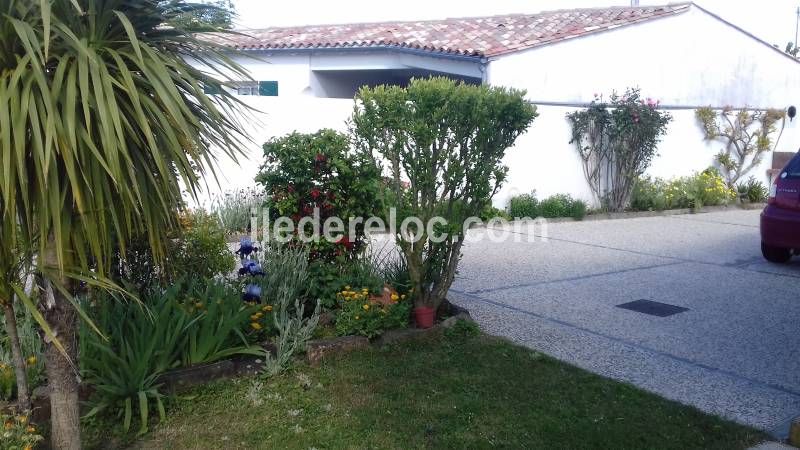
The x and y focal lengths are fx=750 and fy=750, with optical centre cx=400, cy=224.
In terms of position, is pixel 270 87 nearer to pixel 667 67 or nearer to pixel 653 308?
pixel 667 67

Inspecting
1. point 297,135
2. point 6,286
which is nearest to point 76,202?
point 6,286

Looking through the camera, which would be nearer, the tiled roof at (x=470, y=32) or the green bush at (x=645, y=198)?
the tiled roof at (x=470, y=32)

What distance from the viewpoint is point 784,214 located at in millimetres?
9422

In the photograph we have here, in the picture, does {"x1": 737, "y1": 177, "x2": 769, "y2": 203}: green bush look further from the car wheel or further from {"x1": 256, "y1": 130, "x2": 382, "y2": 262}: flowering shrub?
{"x1": 256, "y1": 130, "x2": 382, "y2": 262}: flowering shrub

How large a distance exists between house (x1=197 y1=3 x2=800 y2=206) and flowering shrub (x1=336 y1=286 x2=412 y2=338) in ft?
19.3

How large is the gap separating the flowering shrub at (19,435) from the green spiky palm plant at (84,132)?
11 cm

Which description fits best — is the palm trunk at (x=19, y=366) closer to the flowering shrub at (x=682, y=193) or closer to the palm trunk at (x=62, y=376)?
the palm trunk at (x=62, y=376)

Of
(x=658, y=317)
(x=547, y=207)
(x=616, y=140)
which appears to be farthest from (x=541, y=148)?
(x=658, y=317)

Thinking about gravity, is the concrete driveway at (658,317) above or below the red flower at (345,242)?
below

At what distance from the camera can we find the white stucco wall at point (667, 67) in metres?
14.6

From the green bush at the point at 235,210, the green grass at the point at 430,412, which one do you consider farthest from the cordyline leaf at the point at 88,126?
the green bush at the point at 235,210

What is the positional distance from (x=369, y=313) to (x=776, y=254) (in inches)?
266

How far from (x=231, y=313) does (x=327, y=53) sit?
11.9 m

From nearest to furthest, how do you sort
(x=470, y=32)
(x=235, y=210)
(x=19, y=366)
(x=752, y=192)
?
(x=19, y=366) → (x=235, y=210) → (x=470, y=32) → (x=752, y=192)
